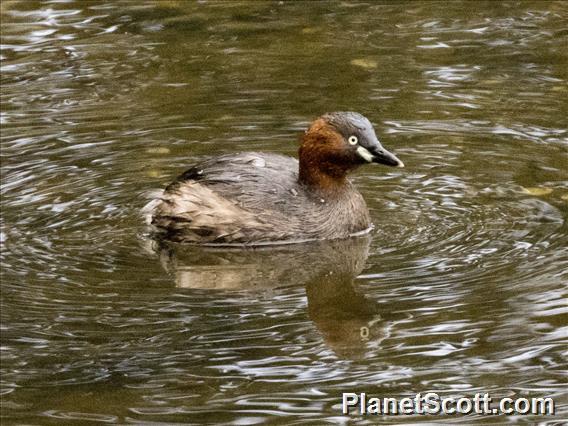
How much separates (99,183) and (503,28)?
4587 mm

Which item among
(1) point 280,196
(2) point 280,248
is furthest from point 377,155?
(2) point 280,248

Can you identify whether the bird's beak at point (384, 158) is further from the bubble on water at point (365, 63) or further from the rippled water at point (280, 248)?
the bubble on water at point (365, 63)

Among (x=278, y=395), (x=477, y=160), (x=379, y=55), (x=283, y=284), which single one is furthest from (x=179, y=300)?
(x=379, y=55)

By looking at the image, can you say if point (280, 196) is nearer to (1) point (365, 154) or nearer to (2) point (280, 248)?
(2) point (280, 248)

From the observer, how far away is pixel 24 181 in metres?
10.1

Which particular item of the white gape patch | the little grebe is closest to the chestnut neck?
the little grebe

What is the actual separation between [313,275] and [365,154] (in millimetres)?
988

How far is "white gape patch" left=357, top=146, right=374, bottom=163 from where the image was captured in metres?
9.30

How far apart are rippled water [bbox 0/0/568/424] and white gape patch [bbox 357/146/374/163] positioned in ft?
1.45

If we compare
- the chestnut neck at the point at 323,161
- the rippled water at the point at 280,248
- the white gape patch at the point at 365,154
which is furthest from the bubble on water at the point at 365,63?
the white gape patch at the point at 365,154

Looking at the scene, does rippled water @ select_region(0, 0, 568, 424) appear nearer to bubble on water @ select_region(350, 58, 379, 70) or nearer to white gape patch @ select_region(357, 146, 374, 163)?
bubble on water @ select_region(350, 58, 379, 70)

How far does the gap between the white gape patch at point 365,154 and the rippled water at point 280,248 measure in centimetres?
44

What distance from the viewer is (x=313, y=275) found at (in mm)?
8742

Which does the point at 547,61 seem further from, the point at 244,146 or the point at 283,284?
the point at 283,284
